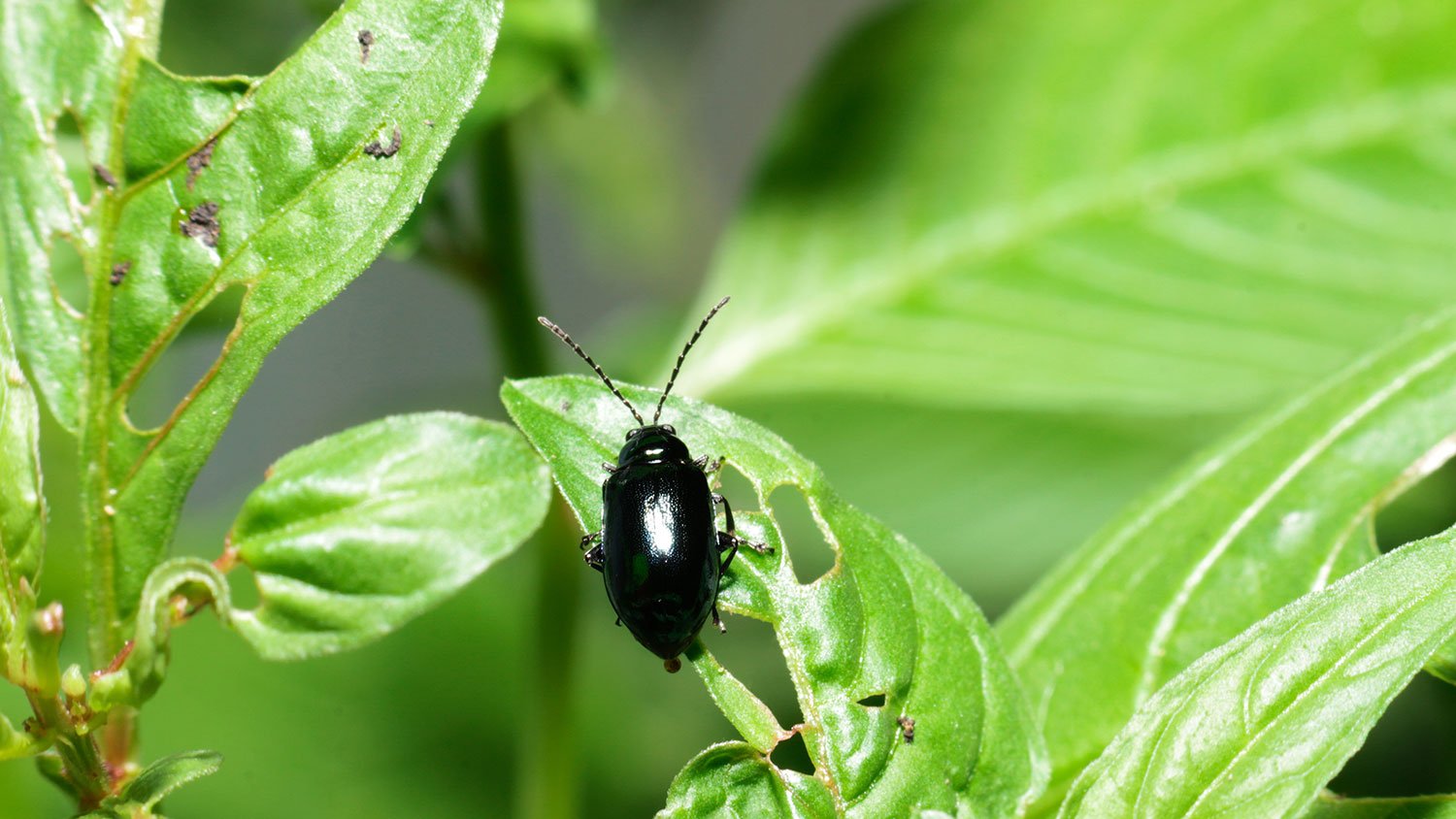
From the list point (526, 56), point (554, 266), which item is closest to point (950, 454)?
point (526, 56)

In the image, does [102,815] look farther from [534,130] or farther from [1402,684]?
[534,130]

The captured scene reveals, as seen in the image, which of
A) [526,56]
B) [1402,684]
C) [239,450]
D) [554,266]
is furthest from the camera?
[554,266]

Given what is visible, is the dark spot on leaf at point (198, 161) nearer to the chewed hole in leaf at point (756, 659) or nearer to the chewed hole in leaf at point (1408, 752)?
the chewed hole in leaf at point (756, 659)

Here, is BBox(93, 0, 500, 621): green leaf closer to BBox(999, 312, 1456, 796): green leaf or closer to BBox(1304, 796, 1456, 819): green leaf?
BBox(999, 312, 1456, 796): green leaf

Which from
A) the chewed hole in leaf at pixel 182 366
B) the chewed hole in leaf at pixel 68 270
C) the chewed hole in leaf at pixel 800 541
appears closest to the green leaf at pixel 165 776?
the chewed hole in leaf at pixel 182 366

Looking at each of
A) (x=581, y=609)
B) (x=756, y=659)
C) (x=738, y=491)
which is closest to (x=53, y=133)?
(x=581, y=609)

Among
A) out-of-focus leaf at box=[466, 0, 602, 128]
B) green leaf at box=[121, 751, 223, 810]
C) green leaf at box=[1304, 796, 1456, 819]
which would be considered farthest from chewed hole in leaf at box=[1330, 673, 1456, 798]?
green leaf at box=[121, 751, 223, 810]
